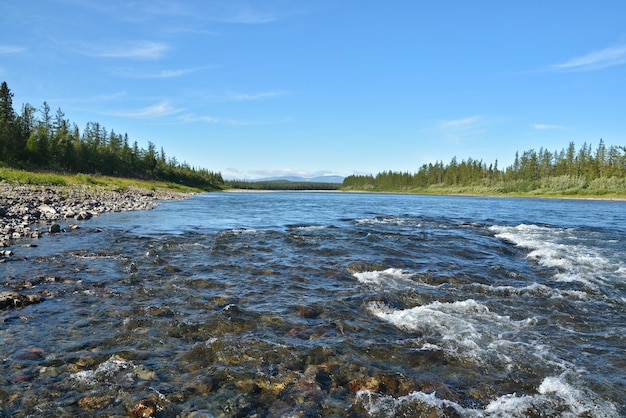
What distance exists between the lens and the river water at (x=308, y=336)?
5.19 meters

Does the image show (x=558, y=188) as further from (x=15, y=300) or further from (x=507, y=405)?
(x=15, y=300)

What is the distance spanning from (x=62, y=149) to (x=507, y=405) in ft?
314

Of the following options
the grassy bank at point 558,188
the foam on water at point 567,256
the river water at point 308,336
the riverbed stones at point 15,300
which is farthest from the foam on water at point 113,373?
the grassy bank at point 558,188

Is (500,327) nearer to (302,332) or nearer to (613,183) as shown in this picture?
(302,332)

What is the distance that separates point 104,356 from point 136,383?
1.21 m

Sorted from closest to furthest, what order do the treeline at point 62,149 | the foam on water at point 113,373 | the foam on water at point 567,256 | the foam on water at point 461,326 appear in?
1. the foam on water at point 113,373
2. the foam on water at point 461,326
3. the foam on water at point 567,256
4. the treeline at point 62,149

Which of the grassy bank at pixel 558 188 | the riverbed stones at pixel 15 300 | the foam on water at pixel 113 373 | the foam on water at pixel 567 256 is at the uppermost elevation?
the grassy bank at pixel 558 188

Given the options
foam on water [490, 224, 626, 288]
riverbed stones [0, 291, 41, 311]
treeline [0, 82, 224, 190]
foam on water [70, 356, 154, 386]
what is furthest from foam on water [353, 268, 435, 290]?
treeline [0, 82, 224, 190]

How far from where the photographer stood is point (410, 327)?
Answer: 7.94 m

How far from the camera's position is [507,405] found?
5.16 m

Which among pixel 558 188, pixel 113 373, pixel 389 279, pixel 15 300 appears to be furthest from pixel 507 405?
pixel 558 188

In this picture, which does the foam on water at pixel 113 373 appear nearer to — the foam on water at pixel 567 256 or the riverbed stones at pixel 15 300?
the riverbed stones at pixel 15 300

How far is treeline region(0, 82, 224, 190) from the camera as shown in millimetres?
68375

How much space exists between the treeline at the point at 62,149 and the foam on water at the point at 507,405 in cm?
7254
